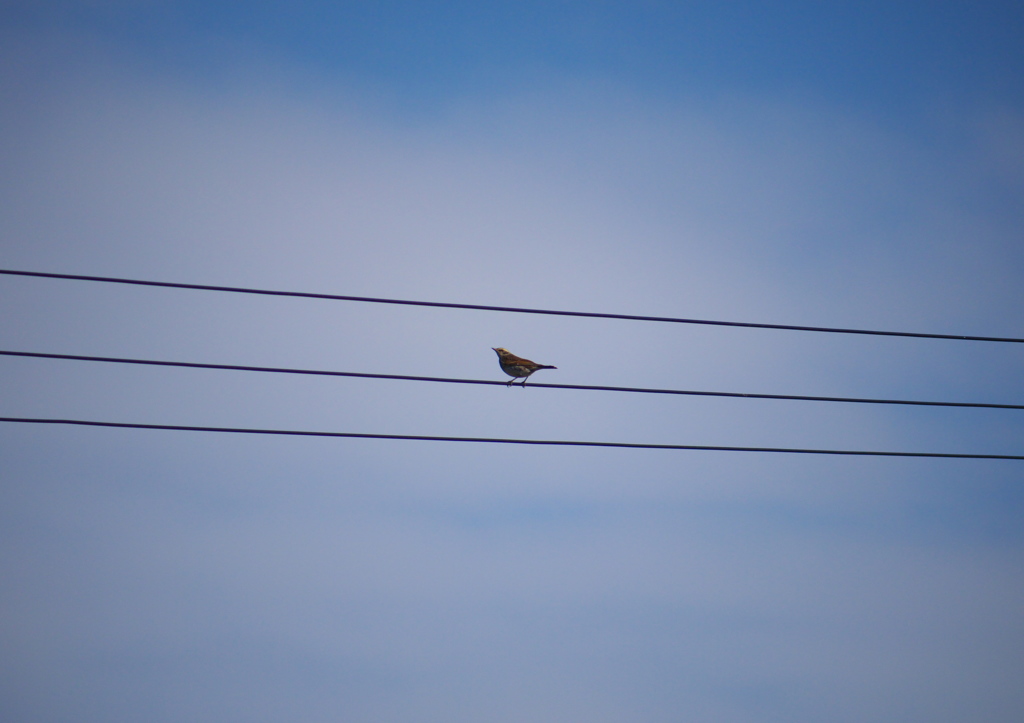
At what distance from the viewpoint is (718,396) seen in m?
12.6

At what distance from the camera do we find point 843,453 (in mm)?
13047

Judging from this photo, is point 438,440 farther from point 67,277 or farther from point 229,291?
point 67,277

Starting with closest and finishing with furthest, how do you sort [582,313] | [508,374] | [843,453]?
[582,313] → [843,453] → [508,374]

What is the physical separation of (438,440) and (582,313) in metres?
2.26

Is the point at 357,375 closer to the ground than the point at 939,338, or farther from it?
closer to the ground

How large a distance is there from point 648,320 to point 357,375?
11.4 ft

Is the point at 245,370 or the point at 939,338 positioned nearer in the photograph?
the point at 245,370

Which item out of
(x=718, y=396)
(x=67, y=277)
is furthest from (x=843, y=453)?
(x=67, y=277)

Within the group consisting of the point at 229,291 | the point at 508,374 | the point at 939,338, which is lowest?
the point at 229,291

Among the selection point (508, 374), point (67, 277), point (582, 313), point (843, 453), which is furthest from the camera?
point (508, 374)

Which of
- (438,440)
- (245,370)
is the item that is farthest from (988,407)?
(245,370)

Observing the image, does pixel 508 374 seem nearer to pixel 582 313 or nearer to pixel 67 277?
pixel 582 313

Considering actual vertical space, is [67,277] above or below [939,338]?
below

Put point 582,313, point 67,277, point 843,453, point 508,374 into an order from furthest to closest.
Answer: point 508,374 < point 843,453 < point 582,313 < point 67,277
